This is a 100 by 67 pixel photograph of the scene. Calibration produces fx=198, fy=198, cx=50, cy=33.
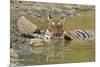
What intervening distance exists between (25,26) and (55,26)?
0.28 metres

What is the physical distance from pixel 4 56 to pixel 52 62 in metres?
0.44

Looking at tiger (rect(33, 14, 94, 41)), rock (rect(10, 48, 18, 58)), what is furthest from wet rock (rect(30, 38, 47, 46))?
rock (rect(10, 48, 18, 58))

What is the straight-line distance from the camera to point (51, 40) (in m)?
1.86

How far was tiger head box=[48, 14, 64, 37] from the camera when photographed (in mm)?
1855

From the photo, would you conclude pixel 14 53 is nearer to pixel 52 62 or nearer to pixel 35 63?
pixel 35 63

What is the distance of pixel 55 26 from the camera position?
187cm

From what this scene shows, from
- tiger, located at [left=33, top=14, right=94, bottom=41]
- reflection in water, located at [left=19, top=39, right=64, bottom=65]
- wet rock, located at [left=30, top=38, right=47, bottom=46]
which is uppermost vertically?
tiger, located at [left=33, top=14, right=94, bottom=41]

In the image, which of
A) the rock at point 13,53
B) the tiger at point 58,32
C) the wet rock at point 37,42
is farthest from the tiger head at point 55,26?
the rock at point 13,53

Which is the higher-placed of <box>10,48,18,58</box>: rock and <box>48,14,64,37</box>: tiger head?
<box>48,14,64,37</box>: tiger head

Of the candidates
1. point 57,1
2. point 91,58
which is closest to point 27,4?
point 57,1

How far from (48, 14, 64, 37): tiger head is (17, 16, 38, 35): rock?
5.8 inches

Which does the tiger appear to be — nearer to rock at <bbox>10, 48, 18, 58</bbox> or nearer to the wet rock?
the wet rock

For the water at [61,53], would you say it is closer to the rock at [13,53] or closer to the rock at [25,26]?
the rock at [13,53]

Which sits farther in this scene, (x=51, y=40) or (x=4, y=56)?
(x=51, y=40)
